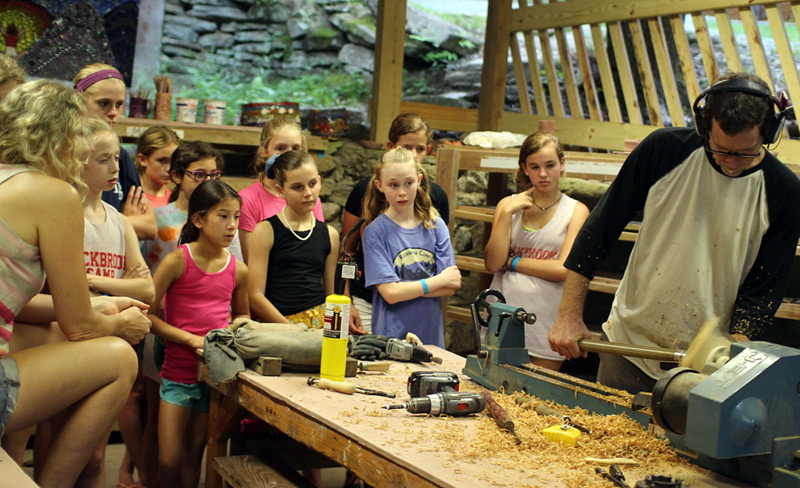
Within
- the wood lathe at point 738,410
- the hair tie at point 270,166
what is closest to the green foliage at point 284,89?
the hair tie at point 270,166

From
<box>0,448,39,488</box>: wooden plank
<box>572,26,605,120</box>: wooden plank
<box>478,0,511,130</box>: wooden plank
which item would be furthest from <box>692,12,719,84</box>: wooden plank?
<box>0,448,39,488</box>: wooden plank

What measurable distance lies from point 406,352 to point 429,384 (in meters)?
0.58

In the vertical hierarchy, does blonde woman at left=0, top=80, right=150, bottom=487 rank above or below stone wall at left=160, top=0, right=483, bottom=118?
below

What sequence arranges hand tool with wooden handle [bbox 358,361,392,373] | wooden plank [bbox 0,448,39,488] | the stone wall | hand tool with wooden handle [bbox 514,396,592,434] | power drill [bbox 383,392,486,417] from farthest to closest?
the stone wall, hand tool with wooden handle [bbox 358,361,392,373], power drill [bbox 383,392,486,417], hand tool with wooden handle [bbox 514,396,592,434], wooden plank [bbox 0,448,39,488]

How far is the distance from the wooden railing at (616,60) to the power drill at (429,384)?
3.26m

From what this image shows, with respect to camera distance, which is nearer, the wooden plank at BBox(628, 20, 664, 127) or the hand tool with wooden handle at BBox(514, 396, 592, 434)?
the hand tool with wooden handle at BBox(514, 396, 592, 434)

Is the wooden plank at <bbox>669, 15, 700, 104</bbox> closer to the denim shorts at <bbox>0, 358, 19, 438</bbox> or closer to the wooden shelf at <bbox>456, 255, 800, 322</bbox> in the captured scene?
the wooden shelf at <bbox>456, 255, 800, 322</bbox>

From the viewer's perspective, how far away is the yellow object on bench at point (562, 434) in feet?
7.51

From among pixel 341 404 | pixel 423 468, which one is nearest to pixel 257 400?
pixel 341 404

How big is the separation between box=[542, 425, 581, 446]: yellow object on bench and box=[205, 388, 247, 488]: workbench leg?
4.23 ft

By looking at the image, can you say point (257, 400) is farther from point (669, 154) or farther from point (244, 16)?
point (244, 16)

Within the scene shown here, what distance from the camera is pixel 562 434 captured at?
7.57ft

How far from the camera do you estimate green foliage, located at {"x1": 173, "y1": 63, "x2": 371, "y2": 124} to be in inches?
367

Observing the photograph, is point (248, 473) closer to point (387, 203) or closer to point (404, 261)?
point (404, 261)
